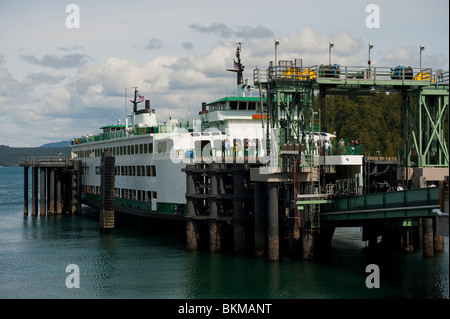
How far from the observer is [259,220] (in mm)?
40469

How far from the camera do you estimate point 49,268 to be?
135 feet

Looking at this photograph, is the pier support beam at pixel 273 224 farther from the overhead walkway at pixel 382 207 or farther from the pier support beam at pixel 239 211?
the pier support beam at pixel 239 211

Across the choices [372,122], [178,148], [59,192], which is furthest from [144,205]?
[372,122]

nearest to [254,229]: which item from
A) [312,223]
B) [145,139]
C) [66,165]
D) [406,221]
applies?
[312,223]

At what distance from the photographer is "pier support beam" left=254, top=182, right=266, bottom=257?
40406mm

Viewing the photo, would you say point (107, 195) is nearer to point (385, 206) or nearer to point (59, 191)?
A: point (59, 191)

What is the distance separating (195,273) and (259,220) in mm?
5251

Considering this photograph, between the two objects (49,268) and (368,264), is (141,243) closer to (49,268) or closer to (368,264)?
(49,268)

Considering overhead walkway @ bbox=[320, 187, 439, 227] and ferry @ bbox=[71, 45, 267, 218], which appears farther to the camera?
ferry @ bbox=[71, 45, 267, 218]

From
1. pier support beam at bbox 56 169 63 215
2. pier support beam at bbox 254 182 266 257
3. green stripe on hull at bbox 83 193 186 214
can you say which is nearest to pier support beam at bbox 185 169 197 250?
green stripe on hull at bbox 83 193 186 214

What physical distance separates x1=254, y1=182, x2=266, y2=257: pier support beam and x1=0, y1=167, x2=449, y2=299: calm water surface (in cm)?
99

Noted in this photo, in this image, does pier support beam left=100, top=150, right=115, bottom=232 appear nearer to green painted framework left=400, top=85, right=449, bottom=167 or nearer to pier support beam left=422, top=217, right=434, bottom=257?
green painted framework left=400, top=85, right=449, bottom=167

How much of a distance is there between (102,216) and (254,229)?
1884cm

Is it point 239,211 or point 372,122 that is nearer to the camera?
point 239,211
